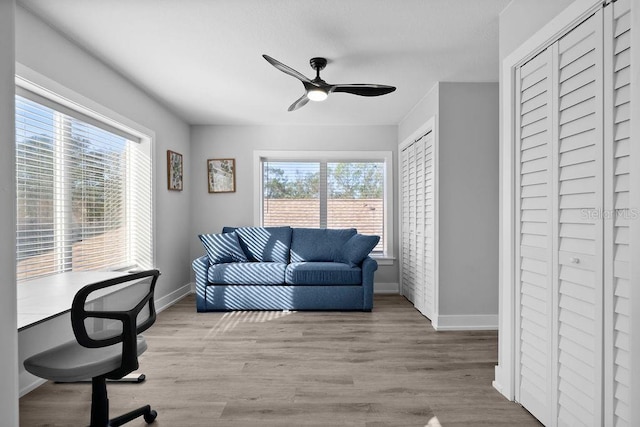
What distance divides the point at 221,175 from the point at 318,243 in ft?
5.68

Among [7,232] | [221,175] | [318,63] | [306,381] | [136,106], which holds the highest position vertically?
[318,63]

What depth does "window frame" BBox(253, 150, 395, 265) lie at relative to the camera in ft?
17.7

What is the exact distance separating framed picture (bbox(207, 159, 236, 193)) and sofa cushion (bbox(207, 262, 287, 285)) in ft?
4.50

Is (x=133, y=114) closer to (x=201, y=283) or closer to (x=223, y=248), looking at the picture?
(x=223, y=248)

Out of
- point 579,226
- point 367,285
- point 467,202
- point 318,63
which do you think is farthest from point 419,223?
point 579,226

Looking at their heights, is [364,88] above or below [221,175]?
above

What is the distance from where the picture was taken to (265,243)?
4.89 metres

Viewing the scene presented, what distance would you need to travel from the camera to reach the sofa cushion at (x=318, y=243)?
4910mm

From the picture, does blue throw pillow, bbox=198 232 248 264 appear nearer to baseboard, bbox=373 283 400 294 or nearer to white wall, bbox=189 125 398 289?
white wall, bbox=189 125 398 289

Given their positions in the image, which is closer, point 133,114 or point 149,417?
point 149,417

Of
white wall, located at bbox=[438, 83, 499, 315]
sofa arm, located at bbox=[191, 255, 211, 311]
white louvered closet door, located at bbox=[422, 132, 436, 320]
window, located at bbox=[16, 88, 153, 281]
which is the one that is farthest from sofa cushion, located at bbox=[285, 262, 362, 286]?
window, located at bbox=[16, 88, 153, 281]

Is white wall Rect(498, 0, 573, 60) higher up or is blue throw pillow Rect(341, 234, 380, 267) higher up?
white wall Rect(498, 0, 573, 60)

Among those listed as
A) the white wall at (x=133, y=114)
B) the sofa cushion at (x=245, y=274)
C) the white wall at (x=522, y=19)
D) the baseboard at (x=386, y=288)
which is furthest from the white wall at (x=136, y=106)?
Answer: the white wall at (x=522, y=19)

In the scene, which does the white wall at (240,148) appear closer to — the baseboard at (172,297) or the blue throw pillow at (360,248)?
the baseboard at (172,297)
